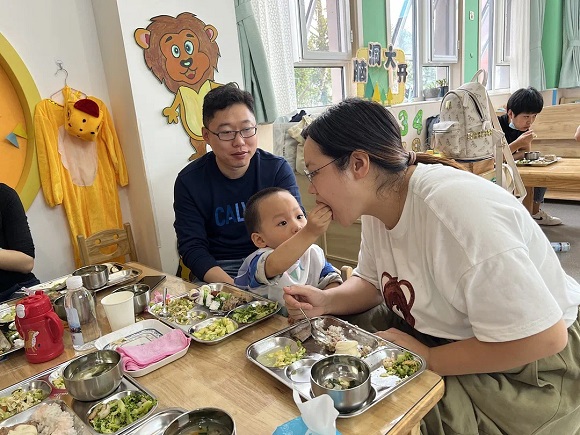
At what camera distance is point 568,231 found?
160 inches

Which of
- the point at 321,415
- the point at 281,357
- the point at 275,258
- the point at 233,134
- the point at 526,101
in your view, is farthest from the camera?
the point at 526,101

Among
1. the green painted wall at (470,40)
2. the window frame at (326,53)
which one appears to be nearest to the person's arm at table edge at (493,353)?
the window frame at (326,53)

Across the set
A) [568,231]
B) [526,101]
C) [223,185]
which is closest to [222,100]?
[223,185]

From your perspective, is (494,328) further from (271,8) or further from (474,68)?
(474,68)

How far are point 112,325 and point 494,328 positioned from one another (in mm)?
1054

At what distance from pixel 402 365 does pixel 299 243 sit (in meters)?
0.50

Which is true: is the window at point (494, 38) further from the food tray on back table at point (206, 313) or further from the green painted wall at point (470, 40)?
the food tray on back table at point (206, 313)

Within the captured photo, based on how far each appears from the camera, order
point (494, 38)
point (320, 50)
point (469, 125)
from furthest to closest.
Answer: point (494, 38) → point (320, 50) → point (469, 125)

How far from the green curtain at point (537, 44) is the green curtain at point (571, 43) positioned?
0.35 m

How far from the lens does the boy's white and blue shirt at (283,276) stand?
4.81 feet

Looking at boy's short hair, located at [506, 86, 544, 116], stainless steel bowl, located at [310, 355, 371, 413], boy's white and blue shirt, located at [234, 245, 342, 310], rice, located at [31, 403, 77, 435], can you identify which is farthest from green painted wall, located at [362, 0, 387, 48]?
rice, located at [31, 403, 77, 435]

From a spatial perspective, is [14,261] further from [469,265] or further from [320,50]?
[320,50]

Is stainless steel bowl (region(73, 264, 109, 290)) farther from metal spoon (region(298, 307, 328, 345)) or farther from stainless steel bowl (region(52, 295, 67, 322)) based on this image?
metal spoon (region(298, 307, 328, 345))

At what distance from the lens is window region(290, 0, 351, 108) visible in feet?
11.6
